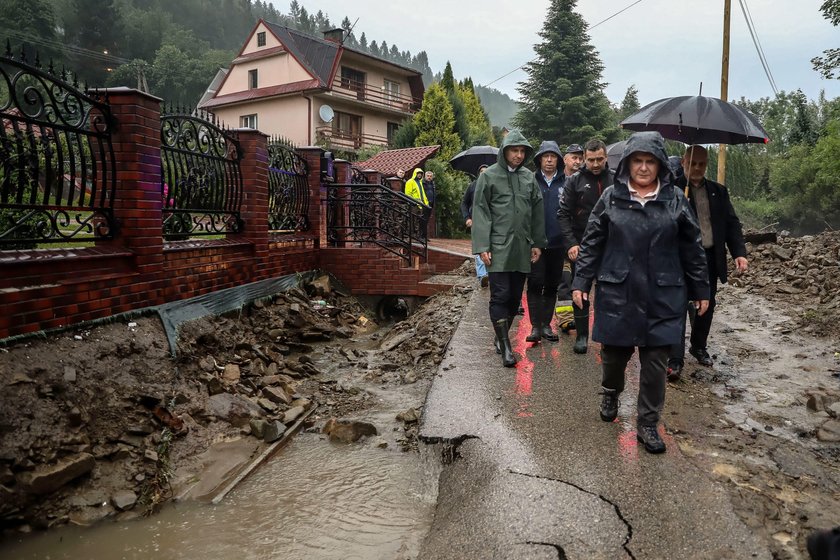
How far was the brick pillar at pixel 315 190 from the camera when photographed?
888 centimetres

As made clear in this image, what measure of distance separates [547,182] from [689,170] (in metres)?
1.32

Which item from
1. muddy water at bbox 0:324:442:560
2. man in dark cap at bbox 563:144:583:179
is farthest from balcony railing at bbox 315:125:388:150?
muddy water at bbox 0:324:442:560

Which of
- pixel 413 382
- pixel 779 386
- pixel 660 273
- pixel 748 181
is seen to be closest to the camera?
pixel 660 273

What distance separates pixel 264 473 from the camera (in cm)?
358

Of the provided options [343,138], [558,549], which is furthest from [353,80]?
[558,549]

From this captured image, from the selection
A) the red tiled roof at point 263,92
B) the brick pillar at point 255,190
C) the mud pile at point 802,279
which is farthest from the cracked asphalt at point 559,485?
the red tiled roof at point 263,92

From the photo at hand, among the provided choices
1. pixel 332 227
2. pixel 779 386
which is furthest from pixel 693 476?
pixel 332 227

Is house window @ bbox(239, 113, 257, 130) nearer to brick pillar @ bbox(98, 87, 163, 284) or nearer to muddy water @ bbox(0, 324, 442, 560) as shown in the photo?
brick pillar @ bbox(98, 87, 163, 284)

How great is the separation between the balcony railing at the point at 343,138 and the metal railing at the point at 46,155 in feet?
77.5

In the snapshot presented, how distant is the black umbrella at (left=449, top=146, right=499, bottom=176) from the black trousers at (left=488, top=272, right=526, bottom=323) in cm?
586

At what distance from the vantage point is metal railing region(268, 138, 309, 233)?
7.68 m

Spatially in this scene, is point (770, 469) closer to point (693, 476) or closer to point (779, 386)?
point (693, 476)

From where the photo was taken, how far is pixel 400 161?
18.0 metres

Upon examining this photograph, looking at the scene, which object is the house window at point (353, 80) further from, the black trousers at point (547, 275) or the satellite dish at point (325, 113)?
the black trousers at point (547, 275)
